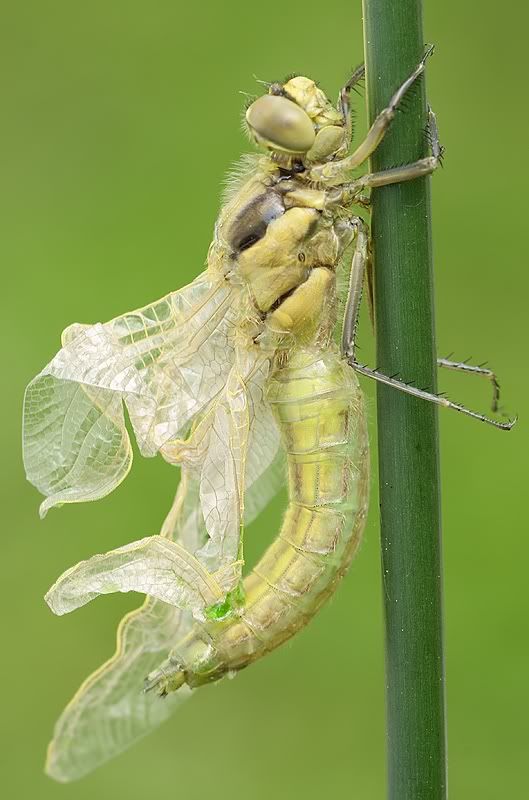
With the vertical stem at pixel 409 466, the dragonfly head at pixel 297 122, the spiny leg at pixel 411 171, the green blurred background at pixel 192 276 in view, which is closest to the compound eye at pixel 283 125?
the dragonfly head at pixel 297 122

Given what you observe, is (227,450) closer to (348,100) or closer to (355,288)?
(355,288)

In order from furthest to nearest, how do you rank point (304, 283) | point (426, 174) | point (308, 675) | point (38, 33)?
point (38, 33) < point (308, 675) < point (304, 283) < point (426, 174)

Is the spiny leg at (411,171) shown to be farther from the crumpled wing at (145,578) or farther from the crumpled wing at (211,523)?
the crumpled wing at (145,578)

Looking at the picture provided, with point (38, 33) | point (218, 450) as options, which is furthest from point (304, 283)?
point (38, 33)

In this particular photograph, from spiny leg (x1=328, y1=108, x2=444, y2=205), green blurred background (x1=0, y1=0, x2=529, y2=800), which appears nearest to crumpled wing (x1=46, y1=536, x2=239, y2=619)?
spiny leg (x1=328, y1=108, x2=444, y2=205)

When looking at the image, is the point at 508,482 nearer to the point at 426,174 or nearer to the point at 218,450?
the point at 218,450

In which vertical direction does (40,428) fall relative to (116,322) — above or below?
below
